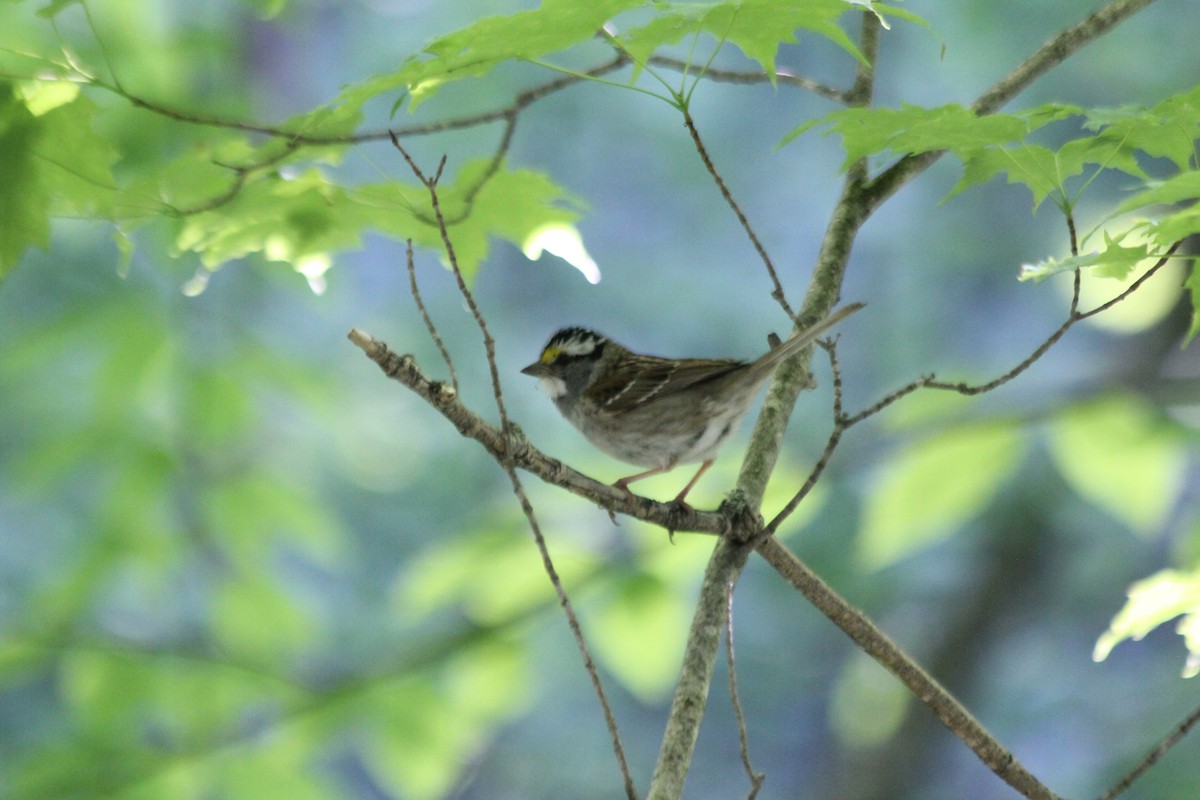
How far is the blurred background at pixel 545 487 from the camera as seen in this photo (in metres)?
1.76

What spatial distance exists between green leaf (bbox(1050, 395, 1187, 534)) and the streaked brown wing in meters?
0.53

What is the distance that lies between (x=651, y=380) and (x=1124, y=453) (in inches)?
28.7

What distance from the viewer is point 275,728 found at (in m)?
1.75

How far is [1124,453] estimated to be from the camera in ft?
5.37

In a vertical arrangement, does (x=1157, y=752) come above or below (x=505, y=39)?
below

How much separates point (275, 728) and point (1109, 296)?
5.90ft

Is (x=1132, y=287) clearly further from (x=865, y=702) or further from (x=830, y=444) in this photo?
(x=865, y=702)

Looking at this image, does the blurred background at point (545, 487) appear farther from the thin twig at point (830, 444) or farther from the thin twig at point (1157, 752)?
the thin twig at point (1157, 752)

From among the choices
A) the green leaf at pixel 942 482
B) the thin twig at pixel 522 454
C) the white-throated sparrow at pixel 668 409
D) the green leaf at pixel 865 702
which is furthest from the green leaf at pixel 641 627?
the green leaf at pixel 865 702

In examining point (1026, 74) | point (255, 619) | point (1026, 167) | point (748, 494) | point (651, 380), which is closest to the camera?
point (1026, 167)

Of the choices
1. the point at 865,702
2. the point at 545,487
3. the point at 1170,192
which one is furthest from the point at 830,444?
the point at 865,702

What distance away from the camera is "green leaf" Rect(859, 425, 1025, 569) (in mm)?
1620

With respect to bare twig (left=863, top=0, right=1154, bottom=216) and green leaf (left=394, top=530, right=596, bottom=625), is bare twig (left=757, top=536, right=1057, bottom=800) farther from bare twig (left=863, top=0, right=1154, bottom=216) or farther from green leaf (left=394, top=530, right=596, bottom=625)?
green leaf (left=394, top=530, right=596, bottom=625)

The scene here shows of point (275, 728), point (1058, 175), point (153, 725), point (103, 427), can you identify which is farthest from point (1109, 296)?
point (153, 725)
